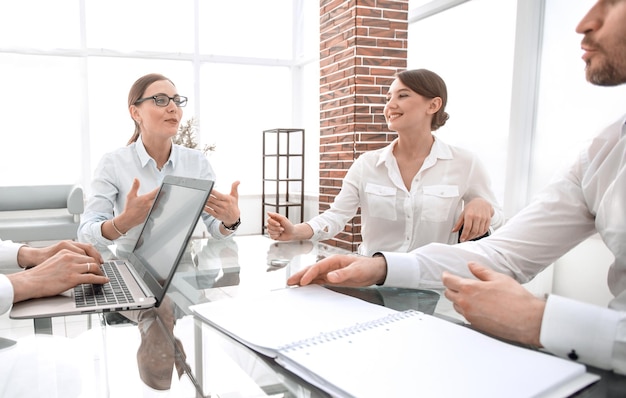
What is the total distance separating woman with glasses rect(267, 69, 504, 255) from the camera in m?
1.91

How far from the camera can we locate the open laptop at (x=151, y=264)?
0.82 meters

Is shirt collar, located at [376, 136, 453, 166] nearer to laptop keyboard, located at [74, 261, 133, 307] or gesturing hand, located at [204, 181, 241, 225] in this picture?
gesturing hand, located at [204, 181, 241, 225]

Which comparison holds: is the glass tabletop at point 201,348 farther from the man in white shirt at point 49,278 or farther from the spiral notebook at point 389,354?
the man in white shirt at point 49,278

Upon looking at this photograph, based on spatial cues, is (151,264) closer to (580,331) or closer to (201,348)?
(201,348)

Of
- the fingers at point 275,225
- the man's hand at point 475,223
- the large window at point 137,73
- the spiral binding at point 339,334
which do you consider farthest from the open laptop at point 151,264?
the large window at point 137,73

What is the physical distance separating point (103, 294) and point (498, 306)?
0.72 meters

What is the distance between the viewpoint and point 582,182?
0.99 meters

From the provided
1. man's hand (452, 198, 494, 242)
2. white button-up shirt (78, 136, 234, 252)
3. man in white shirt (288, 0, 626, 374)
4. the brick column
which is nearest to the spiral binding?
man in white shirt (288, 0, 626, 374)

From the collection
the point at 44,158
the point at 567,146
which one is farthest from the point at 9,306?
the point at 44,158

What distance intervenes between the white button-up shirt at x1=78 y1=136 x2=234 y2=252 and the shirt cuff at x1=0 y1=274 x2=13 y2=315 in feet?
2.72

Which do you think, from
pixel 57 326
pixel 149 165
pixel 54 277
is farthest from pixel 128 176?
pixel 57 326

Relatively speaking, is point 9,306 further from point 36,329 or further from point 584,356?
point 584,356

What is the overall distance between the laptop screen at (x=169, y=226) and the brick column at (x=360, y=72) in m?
2.70

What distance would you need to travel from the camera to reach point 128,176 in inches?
76.1
